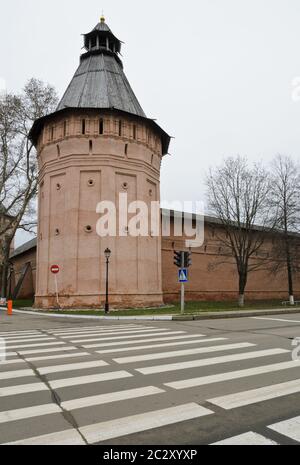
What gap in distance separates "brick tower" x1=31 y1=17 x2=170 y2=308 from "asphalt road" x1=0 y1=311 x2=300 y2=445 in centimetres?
1753

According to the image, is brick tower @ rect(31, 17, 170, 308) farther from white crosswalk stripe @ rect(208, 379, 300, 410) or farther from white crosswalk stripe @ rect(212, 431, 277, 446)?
white crosswalk stripe @ rect(212, 431, 277, 446)

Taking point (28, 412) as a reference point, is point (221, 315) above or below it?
below

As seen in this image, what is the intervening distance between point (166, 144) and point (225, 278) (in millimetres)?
14580

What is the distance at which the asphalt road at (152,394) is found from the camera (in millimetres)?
3734

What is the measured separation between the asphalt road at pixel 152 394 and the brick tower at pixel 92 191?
57.5 feet

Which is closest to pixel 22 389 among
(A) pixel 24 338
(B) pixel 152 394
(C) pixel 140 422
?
(B) pixel 152 394

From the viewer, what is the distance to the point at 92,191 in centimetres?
2770

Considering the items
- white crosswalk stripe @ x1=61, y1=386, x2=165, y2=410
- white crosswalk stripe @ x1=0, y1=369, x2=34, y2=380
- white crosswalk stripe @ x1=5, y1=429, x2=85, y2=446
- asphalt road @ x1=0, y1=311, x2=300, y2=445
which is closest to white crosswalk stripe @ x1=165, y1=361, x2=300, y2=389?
asphalt road @ x1=0, y1=311, x2=300, y2=445

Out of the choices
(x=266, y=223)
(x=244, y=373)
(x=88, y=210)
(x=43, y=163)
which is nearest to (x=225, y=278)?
(x=266, y=223)

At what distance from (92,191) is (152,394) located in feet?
77.5

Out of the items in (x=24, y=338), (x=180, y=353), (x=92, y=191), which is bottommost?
(x=24, y=338)

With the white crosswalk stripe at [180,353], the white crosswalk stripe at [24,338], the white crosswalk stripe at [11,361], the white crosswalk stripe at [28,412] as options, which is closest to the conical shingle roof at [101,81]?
the white crosswalk stripe at [24,338]

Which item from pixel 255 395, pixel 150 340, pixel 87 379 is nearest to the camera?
pixel 255 395

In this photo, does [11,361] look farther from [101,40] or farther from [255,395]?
[101,40]
